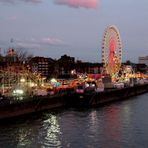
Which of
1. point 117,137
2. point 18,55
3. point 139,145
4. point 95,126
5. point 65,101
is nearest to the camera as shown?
point 139,145

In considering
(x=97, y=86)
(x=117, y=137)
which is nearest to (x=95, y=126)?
(x=117, y=137)

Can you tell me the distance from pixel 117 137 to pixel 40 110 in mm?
23406

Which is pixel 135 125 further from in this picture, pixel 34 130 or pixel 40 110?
pixel 40 110

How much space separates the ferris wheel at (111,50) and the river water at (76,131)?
36.7 metres

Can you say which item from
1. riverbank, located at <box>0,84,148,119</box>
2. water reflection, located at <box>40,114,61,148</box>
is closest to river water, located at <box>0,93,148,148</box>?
water reflection, located at <box>40,114,61,148</box>

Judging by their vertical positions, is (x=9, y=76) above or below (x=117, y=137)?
above

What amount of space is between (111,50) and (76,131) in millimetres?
53833

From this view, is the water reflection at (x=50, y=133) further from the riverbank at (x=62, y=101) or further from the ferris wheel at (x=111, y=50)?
the ferris wheel at (x=111, y=50)

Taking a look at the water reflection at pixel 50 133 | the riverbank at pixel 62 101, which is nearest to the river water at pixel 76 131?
the water reflection at pixel 50 133

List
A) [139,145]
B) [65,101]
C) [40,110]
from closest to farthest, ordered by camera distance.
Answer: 1. [139,145]
2. [40,110]
3. [65,101]

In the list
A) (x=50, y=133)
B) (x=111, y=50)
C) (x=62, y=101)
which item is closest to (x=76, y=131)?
(x=50, y=133)

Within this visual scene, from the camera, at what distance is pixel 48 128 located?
155ft

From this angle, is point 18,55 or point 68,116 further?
point 18,55

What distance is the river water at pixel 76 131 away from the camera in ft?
127
